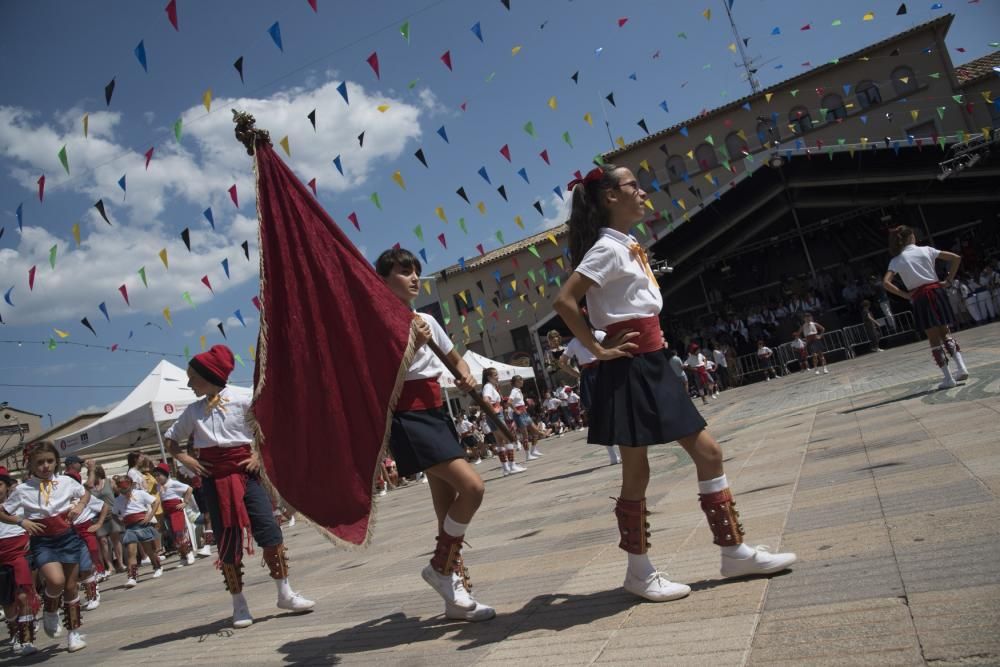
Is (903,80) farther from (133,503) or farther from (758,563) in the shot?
(758,563)

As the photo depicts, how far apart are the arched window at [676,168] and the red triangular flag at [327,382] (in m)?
35.9

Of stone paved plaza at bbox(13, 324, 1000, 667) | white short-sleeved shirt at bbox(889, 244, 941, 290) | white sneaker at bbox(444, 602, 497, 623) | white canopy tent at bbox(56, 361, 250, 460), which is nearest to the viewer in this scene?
stone paved plaza at bbox(13, 324, 1000, 667)

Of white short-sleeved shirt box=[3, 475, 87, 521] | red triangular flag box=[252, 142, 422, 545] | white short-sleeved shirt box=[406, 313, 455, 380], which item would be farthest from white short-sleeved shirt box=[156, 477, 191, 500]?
white short-sleeved shirt box=[406, 313, 455, 380]

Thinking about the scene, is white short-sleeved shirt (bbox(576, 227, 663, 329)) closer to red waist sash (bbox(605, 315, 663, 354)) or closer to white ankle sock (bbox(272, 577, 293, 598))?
red waist sash (bbox(605, 315, 663, 354))

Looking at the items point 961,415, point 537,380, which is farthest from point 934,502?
point 537,380

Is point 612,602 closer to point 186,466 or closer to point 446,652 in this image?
point 446,652

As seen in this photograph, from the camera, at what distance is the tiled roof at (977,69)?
31917mm

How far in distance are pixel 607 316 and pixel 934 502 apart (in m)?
1.77

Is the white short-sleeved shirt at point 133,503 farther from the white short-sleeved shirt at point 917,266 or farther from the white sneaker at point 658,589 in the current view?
the white short-sleeved shirt at point 917,266

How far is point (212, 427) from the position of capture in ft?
16.9

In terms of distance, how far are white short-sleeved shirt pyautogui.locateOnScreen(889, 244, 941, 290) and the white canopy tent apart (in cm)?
1130

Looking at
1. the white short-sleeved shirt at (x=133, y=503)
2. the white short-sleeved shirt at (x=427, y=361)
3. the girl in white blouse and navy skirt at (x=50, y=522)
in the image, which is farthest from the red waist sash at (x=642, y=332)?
the white short-sleeved shirt at (x=133, y=503)

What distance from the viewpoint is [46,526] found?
6.26m

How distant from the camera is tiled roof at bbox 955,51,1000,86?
1257 inches
